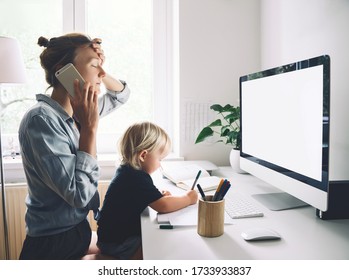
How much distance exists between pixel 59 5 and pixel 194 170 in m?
1.35

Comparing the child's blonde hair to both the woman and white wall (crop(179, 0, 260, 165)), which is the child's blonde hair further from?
white wall (crop(179, 0, 260, 165))

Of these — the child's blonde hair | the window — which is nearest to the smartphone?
the child's blonde hair

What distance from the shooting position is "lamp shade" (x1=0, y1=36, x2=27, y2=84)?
1.53 m

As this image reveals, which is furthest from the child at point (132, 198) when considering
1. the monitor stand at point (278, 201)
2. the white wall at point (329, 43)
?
the white wall at point (329, 43)

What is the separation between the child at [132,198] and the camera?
1.01 m

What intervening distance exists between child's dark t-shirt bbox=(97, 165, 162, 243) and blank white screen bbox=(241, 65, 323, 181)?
41 centimetres

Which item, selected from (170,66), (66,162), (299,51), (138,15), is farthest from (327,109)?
(138,15)

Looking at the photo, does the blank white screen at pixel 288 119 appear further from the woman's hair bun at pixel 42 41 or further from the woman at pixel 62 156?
the woman's hair bun at pixel 42 41

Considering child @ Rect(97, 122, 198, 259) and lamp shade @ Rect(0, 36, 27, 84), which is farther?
lamp shade @ Rect(0, 36, 27, 84)

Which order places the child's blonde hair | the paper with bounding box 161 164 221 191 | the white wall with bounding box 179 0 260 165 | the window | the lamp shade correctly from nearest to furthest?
1. the child's blonde hair
2. the paper with bounding box 161 164 221 191
3. the lamp shade
4. the white wall with bounding box 179 0 260 165
5. the window

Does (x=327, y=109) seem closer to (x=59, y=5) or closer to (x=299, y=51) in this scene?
(x=299, y=51)

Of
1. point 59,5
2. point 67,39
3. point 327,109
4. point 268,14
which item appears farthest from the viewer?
point 59,5

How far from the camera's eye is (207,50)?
6.21 feet

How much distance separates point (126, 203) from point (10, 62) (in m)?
1.00
